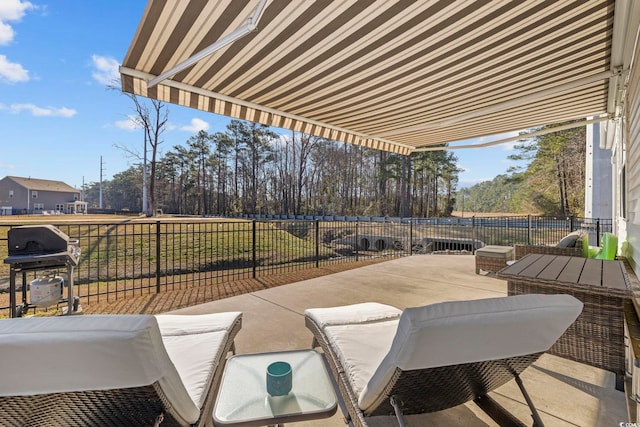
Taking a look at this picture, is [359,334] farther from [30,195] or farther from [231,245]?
[30,195]

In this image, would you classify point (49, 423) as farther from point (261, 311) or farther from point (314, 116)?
point (314, 116)

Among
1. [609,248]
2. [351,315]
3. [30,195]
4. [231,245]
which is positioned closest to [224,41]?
[351,315]

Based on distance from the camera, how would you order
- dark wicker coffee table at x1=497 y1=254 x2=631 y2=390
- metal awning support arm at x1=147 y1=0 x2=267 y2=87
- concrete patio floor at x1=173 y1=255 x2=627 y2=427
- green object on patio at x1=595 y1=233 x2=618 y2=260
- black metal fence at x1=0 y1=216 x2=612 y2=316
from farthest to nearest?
black metal fence at x1=0 y1=216 x2=612 y2=316 < green object on patio at x1=595 y1=233 x2=618 y2=260 < dark wicker coffee table at x1=497 y1=254 x2=631 y2=390 < metal awning support arm at x1=147 y1=0 x2=267 y2=87 < concrete patio floor at x1=173 y1=255 x2=627 y2=427

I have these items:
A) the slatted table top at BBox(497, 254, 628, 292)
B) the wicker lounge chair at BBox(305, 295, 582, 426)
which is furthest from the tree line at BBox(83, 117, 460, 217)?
the wicker lounge chair at BBox(305, 295, 582, 426)

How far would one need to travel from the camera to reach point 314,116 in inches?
159

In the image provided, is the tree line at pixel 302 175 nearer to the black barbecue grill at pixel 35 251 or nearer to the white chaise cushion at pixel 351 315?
the black barbecue grill at pixel 35 251

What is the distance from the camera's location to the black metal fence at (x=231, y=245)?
16.9 ft

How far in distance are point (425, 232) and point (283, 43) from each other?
14.2 metres

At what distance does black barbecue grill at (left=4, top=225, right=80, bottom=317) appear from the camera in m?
2.69

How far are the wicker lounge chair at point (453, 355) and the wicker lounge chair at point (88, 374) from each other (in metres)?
0.77

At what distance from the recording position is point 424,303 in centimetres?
363

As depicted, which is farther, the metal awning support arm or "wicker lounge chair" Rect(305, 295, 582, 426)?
the metal awning support arm

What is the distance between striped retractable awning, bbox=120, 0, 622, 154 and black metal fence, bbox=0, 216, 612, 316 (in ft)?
7.84

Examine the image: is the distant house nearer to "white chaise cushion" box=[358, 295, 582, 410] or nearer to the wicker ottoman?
the wicker ottoman
